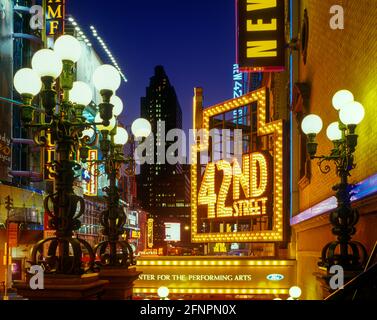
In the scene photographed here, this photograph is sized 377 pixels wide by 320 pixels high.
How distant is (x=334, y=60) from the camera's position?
11.6 metres

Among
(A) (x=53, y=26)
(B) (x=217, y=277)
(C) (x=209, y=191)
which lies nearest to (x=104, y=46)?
(A) (x=53, y=26)

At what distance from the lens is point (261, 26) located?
20.0m

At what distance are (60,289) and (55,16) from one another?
1215 inches

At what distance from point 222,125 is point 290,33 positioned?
14.4ft

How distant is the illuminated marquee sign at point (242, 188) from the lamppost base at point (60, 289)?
1284cm

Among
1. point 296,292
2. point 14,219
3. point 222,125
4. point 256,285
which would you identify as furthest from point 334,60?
point 14,219

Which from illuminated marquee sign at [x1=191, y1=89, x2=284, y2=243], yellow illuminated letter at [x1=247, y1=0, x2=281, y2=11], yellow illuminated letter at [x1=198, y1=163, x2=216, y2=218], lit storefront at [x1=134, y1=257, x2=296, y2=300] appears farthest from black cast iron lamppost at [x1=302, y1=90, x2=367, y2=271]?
yellow illuminated letter at [x1=198, y1=163, x2=216, y2=218]

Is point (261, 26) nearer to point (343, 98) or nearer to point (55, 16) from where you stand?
point (343, 98)

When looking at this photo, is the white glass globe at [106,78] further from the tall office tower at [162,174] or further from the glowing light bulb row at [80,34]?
the tall office tower at [162,174]

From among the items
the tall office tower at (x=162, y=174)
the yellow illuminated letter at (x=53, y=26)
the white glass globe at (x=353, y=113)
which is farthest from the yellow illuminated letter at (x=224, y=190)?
the tall office tower at (x=162, y=174)

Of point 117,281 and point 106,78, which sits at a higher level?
point 106,78

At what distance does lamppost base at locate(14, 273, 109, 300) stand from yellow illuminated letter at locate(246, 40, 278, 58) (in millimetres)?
14226

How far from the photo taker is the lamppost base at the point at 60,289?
6383 millimetres

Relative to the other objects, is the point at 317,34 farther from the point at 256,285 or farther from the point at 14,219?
the point at 14,219
